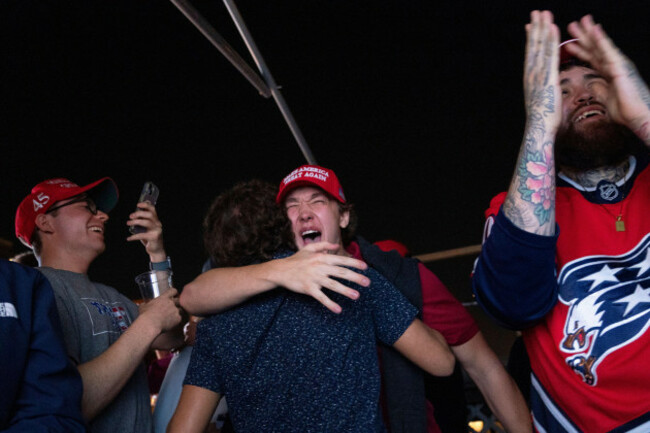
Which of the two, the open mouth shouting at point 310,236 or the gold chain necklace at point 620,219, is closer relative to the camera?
the gold chain necklace at point 620,219

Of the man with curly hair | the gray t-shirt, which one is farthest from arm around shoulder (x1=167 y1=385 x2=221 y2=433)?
the gray t-shirt

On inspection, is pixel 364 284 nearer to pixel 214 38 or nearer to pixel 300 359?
pixel 300 359

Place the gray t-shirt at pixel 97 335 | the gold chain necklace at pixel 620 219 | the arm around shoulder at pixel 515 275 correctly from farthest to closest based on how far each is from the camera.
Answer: the gray t-shirt at pixel 97 335 < the gold chain necklace at pixel 620 219 < the arm around shoulder at pixel 515 275

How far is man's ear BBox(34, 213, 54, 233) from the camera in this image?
189 centimetres

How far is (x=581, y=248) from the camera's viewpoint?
113 cm

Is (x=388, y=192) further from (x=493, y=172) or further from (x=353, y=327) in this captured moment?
(x=353, y=327)

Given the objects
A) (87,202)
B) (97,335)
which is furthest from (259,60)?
Result: (97,335)

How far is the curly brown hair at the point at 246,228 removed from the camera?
134cm

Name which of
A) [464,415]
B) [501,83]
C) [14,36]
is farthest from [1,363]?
[501,83]

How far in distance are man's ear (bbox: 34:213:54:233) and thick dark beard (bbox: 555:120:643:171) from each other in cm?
211

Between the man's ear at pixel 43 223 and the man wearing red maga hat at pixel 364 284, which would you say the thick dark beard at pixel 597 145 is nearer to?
the man wearing red maga hat at pixel 364 284

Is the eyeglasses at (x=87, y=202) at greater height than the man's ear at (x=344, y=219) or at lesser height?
greater

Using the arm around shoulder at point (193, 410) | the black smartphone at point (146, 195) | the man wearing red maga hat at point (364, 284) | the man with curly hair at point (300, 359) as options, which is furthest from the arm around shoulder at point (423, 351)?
the black smartphone at point (146, 195)

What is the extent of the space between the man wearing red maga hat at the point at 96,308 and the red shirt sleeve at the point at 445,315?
90 cm
